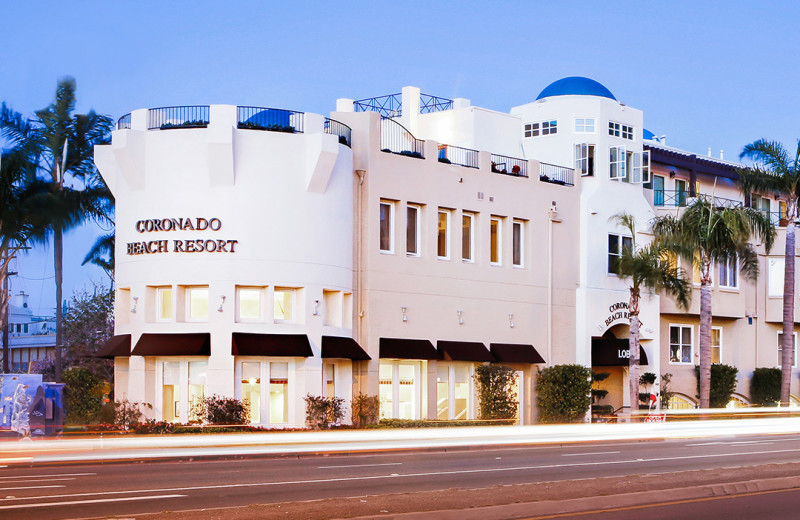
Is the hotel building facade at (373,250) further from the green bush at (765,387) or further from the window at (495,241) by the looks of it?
the green bush at (765,387)

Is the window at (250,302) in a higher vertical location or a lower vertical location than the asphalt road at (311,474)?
higher

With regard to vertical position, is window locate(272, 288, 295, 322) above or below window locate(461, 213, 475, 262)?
below

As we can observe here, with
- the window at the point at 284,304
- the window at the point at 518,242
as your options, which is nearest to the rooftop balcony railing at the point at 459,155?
the window at the point at 518,242

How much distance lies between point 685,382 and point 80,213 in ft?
96.0

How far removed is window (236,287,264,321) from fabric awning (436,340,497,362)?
774cm

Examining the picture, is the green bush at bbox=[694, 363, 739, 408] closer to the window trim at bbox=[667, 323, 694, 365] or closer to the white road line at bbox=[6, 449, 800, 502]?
the window trim at bbox=[667, 323, 694, 365]

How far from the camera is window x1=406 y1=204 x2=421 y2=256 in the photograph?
43.0 m

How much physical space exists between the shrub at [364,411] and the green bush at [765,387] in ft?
86.2

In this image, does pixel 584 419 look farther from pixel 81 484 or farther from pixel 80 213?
pixel 81 484

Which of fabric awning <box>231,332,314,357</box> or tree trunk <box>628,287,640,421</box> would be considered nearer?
fabric awning <box>231,332,314,357</box>

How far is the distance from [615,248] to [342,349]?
16816 millimetres

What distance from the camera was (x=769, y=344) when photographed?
60812 millimetres

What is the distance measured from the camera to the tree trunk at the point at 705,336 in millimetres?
50938

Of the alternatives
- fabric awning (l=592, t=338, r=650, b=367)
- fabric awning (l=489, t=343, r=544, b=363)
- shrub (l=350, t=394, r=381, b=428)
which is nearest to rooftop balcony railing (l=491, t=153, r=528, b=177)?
fabric awning (l=489, t=343, r=544, b=363)
